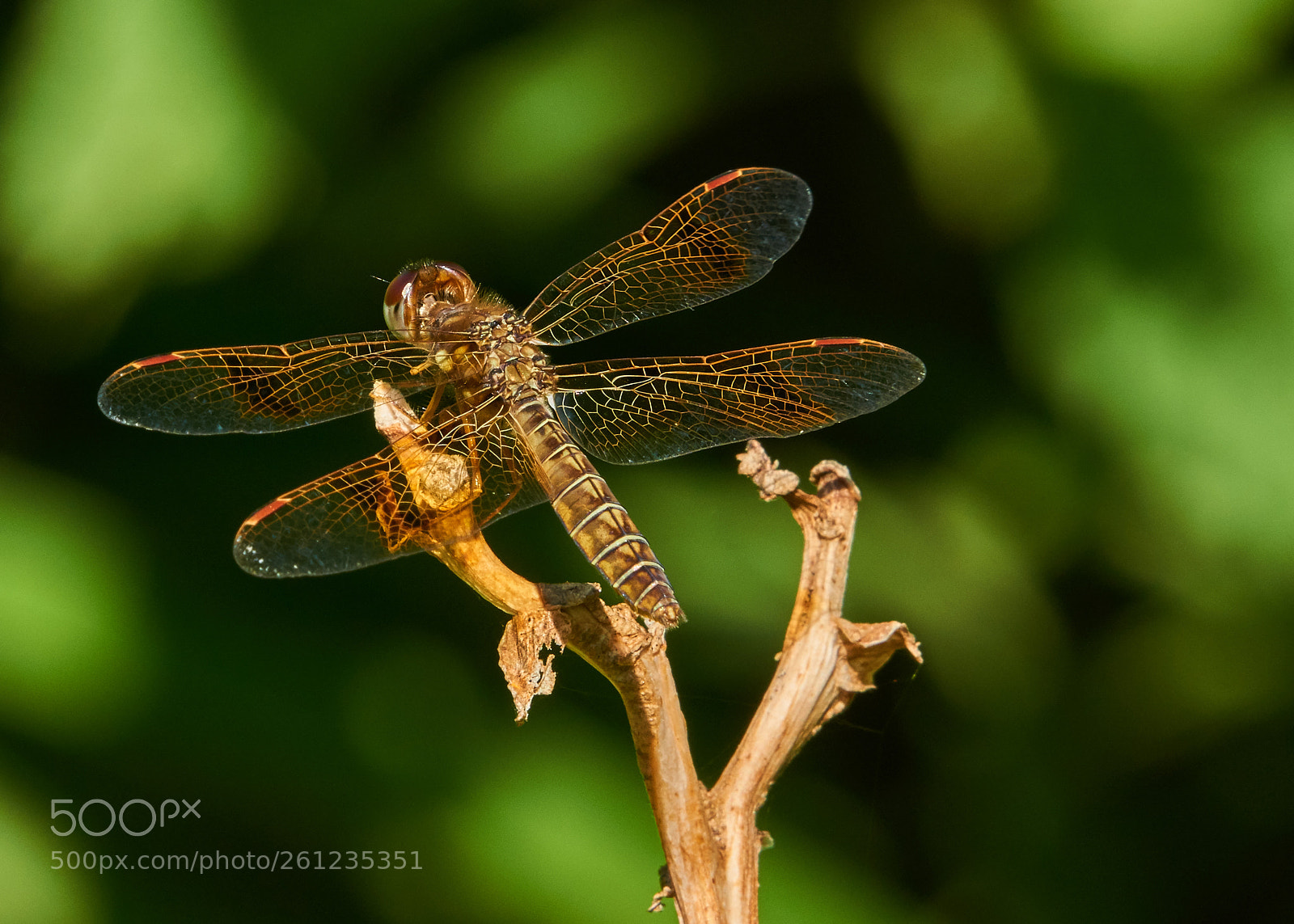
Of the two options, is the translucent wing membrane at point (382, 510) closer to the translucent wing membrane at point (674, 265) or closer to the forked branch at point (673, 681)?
the forked branch at point (673, 681)

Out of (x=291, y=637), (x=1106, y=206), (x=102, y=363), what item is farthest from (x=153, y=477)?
(x=1106, y=206)

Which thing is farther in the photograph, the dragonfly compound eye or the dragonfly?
the dragonfly compound eye

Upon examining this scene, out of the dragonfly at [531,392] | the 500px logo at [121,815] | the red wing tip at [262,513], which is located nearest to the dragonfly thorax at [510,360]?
the dragonfly at [531,392]

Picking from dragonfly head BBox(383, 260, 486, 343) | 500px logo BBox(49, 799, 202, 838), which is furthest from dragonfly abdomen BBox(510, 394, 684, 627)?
500px logo BBox(49, 799, 202, 838)

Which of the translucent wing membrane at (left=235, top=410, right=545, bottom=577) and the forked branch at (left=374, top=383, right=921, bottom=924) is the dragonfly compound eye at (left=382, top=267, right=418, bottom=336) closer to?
the translucent wing membrane at (left=235, top=410, right=545, bottom=577)

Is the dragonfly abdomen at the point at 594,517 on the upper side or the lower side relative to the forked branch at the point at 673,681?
upper

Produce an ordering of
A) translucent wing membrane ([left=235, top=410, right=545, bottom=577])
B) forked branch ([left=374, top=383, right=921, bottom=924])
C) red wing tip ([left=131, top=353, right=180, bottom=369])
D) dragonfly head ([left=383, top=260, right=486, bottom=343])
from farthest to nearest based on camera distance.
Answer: dragonfly head ([left=383, top=260, right=486, bottom=343]), red wing tip ([left=131, top=353, right=180, bottom=369]), translucent wing membrane ([left=235, top=410, right=545, bottom=577]), forked branch ([left=374, top=383, right=921, bottom=924])
